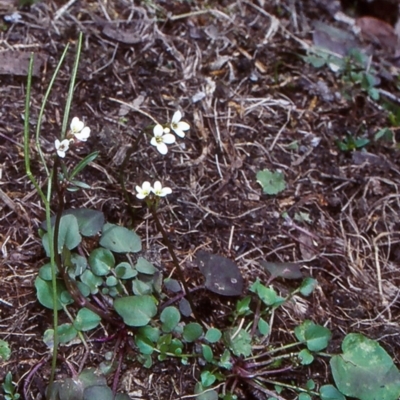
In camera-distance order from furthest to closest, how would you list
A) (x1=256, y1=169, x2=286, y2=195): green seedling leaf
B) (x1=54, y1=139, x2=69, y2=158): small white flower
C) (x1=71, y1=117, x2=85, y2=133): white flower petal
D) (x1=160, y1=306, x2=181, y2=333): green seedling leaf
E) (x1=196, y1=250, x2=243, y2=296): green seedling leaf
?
(x1=256, y1=169, x2=286, y2=195): green seedling leaf
(x1=196, y1=250, x2=243, y2=296): green seedling leaf
(x1=160, y1=306, x2=181, y2=333): green seedling leaf
(x1=71, y1=117, x2=85, y2=133): white flower petal
(x1=54, y1=139, x2=69, y2=158): small white flower

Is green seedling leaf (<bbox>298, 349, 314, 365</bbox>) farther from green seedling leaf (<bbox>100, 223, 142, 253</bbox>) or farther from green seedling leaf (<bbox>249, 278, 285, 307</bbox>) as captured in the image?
green seedling leaf (<bbox>100, 223, 142, 253</bbox>)

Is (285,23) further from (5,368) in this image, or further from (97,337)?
(5,368)

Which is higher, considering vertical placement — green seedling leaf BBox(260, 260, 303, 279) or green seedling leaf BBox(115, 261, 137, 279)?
green seedling leaf BBox(260, 260, 303, 279)

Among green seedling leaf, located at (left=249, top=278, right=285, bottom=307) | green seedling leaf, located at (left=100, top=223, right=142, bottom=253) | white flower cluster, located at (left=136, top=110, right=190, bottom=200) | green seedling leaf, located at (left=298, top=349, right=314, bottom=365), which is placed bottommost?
green seedling leaf, located at (left=298, top=349, right=314, bottom=365)

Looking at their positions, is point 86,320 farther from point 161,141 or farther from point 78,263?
point 161,141

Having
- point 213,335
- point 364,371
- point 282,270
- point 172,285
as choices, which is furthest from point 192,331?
point 364,371

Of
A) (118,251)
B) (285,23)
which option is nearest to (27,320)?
(118,251)

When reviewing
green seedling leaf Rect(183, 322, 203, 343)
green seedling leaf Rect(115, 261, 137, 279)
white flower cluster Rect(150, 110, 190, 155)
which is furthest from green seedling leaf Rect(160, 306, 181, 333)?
white flower cluster Rect(150, 110, 190, 155)
